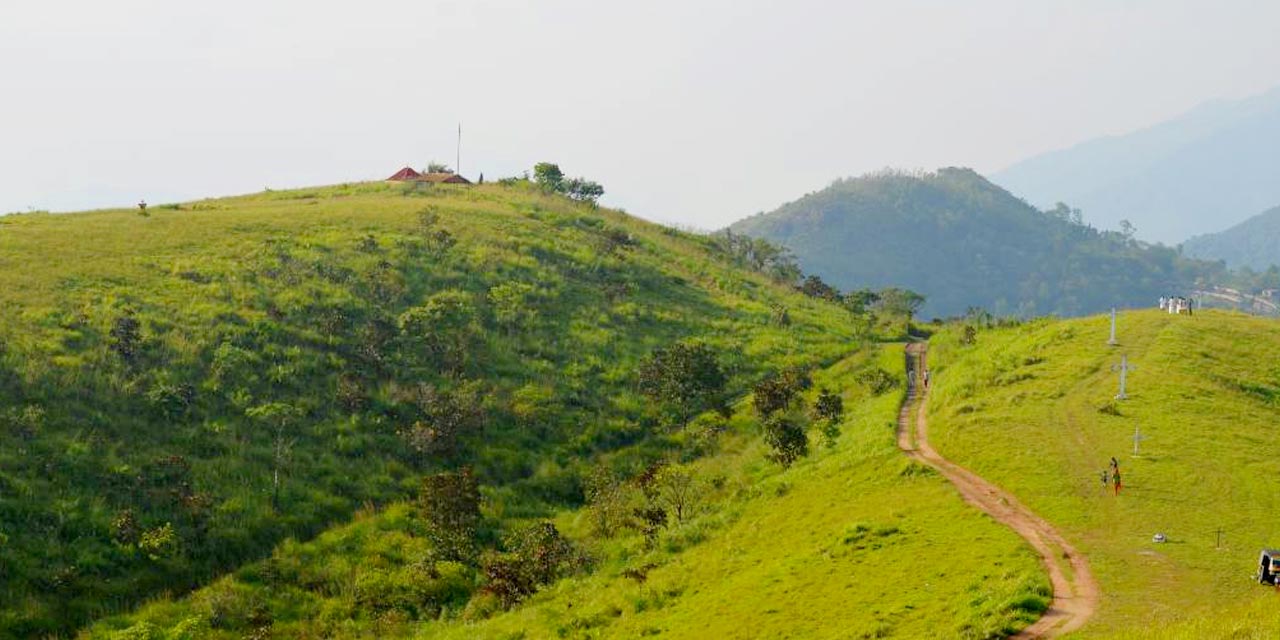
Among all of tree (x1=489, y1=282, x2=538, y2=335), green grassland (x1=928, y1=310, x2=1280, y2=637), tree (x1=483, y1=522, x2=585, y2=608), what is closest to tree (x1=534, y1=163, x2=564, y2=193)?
tree (x1=489, y1=282, x2=538, y2=335)

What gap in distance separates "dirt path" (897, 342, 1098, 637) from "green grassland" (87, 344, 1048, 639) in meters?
0.46

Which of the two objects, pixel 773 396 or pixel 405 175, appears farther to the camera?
pixel 405 175

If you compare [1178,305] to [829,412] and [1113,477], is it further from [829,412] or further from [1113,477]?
[1113,477]

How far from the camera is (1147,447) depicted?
31.5 m

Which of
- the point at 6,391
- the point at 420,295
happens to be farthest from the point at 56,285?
the point at 420,295

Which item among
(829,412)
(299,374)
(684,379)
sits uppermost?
(299,374)

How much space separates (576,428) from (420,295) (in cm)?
1700

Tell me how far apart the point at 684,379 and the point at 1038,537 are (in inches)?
993

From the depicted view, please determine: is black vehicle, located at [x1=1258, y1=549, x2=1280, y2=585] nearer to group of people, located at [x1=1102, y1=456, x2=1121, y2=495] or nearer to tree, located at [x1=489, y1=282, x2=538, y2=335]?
group of people, located at [x1=1102, y1=456, x2=1121, y2=495]

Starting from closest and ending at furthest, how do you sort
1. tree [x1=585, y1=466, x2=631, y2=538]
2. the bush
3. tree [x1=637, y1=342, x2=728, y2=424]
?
1. tree [x1=585, y1=466, x2=631, y2=538]
2. tree [x1=637, y1=342, x2=728, y2=424]
3. the bush

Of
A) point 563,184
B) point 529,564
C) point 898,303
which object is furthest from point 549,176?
point 529,564

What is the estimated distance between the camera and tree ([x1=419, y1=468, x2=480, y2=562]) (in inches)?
1314

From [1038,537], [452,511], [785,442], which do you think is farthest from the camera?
[785,442]

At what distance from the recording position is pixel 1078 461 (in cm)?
3064
